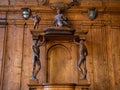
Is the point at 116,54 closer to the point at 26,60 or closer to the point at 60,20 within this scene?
the point at 60,20

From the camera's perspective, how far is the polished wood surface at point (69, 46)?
6.18m

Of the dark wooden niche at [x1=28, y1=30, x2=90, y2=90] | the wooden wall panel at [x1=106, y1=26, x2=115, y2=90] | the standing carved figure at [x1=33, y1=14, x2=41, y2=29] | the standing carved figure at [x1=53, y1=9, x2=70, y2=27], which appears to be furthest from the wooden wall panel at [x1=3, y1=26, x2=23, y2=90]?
the wooden wall panel at [x1=106, y1=26, x2=115, y2=90]

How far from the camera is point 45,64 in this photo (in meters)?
6.29

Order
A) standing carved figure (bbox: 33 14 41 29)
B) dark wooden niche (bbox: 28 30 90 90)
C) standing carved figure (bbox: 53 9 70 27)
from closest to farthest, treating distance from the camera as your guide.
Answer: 1. dark wooden niche (bbox: 28 30 90 90)
2. standing carved figure (bbox: 53 9 70 27)
3. standing carved figure (bbox: 33 14 41 29)

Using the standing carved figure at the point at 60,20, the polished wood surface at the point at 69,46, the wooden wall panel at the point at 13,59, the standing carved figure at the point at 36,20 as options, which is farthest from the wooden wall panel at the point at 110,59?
the wooden wall panel at the point at 13,59

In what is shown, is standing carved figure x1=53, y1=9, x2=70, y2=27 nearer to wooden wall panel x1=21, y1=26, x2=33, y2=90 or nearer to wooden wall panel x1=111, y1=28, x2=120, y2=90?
wooden wall panel x1=21, y1=26, x2=33, y2=90

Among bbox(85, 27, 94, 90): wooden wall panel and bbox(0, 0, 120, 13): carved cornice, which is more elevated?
bbox(0, 0, 120, 13): carved cornice

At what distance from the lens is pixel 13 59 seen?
20.8 feet

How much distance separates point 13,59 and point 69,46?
1634 millimetres

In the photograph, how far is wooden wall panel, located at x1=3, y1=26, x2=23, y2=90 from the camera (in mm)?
6152

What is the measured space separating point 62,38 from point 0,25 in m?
1.89

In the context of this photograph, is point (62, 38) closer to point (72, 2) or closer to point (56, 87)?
point (72, 2)

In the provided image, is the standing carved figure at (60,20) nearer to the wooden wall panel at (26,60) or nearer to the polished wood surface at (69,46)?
the polished wood surface at (69,46)

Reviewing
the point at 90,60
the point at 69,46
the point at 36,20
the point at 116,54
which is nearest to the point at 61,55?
the point at 69,46
